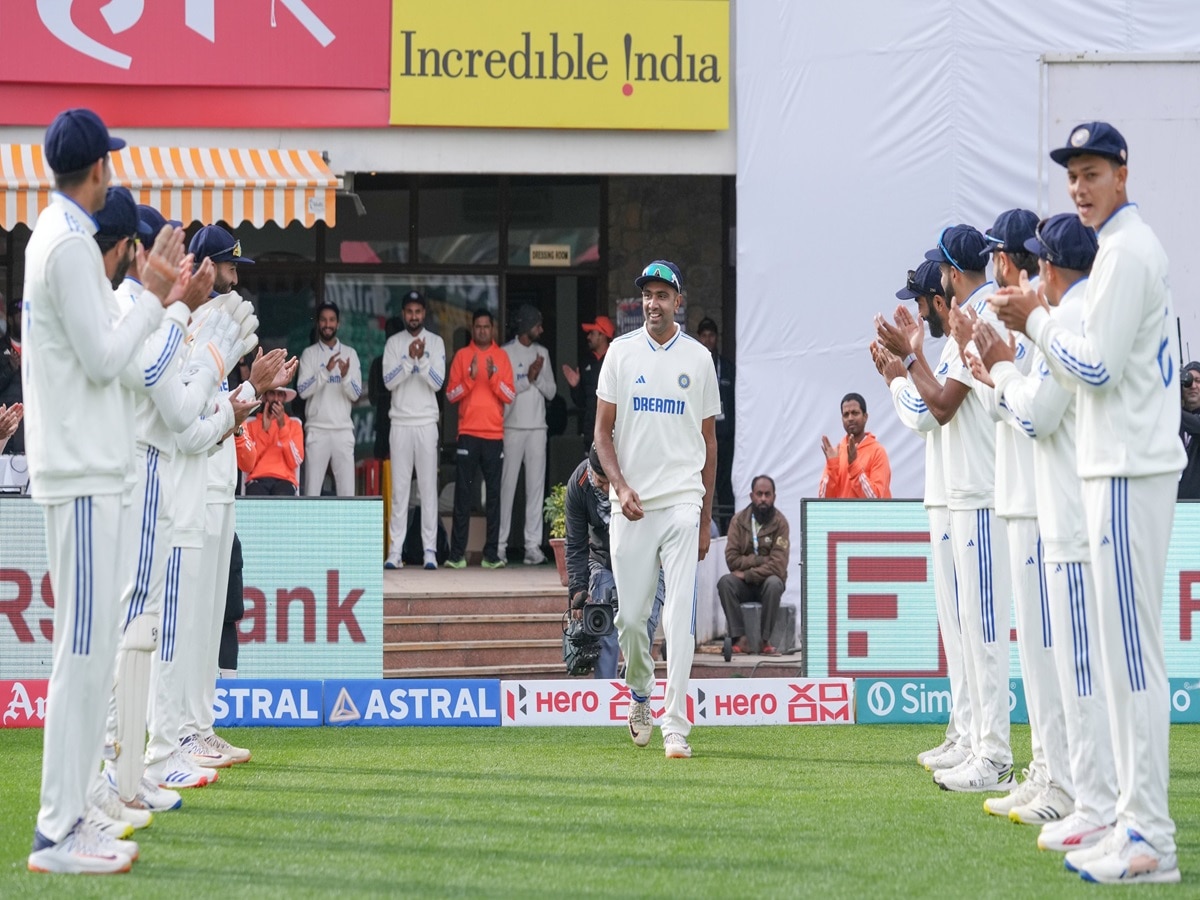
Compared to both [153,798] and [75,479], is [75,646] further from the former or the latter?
[153,798]

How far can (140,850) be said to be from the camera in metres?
5.80

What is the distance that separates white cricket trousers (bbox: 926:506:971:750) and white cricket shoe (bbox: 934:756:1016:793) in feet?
1.35

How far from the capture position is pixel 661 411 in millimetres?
8789

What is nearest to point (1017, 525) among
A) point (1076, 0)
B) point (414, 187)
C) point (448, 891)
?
point (448, 891)

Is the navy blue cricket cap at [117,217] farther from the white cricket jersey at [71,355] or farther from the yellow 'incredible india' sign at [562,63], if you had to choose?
the yellow 'incredible india' sign at [562,63]

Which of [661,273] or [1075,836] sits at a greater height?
[661,273]

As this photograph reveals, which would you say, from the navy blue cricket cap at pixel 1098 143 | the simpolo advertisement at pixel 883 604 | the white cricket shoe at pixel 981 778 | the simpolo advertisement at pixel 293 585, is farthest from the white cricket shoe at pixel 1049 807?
the simpolo advertisement at pixel 293 585

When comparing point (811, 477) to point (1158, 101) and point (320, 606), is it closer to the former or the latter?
point (1158, 101)

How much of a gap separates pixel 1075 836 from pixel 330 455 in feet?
34.6

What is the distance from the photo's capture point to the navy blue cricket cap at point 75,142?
5.32 meters

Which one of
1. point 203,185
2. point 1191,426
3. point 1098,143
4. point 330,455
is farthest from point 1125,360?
point 330,455

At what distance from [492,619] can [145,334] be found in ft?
26.9

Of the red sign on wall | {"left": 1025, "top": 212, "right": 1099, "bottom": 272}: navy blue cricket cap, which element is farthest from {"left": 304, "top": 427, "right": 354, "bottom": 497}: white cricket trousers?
{"left": 1025, "top": 212, "right": 1099, "bottom": 272}: navy blue cricket cap

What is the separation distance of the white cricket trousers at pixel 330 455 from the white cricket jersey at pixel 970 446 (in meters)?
8.63
